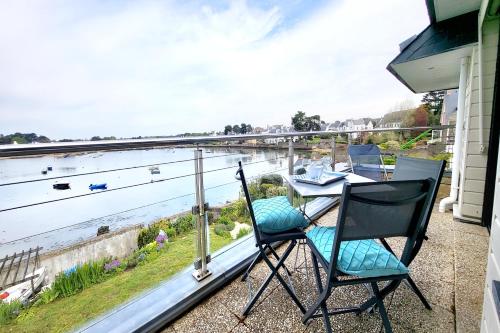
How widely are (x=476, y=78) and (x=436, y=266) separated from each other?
2.56 metres

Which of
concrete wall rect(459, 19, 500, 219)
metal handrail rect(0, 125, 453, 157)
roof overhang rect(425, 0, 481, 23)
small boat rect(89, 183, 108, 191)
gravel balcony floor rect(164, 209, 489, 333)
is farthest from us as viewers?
roof overhang rect(425, 0, 481, 23)

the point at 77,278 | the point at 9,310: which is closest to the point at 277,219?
the point at 77,278

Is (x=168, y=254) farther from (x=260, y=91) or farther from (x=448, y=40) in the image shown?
(x=260, y=91)

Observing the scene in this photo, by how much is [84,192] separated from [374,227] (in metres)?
1.56

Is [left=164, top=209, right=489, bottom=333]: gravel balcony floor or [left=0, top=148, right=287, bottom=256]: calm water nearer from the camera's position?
[left=0, top=148, right=287, bottom=256]: calm water

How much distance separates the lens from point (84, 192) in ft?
4.25

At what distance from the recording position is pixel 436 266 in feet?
7.03

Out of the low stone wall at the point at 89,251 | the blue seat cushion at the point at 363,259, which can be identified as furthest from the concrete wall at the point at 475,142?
the low stone wall at the point at 89,251

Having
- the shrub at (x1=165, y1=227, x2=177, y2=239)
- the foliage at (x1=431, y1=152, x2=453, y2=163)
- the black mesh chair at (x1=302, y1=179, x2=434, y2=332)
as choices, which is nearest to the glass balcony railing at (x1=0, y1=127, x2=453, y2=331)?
the shrub at (x1=165, y1=227, x2=177, y2=239)

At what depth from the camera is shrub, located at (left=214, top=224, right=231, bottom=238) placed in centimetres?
323

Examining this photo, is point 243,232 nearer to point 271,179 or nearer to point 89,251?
point 271,179

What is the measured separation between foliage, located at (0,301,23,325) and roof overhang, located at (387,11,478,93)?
509cm

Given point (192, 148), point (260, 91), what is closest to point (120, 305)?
point (192, 148)

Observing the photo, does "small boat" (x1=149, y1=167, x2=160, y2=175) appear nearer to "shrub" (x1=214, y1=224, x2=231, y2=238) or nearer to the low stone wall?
the low stone wall
